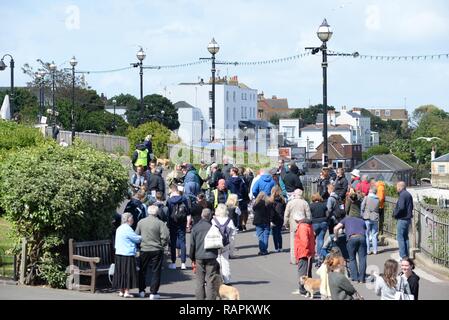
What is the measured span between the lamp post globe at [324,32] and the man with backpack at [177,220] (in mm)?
6599

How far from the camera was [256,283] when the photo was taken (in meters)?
17.1

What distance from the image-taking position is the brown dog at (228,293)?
1379cm

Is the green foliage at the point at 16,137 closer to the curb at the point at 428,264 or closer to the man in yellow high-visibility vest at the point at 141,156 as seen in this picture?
the man in yellow high-visibility vest at the point at 141,156

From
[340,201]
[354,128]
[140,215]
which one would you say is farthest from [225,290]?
[354,128]

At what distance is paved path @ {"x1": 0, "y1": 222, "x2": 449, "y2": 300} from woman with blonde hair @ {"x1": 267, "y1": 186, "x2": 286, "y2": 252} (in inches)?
14.0

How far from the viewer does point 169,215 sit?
18.5 metres

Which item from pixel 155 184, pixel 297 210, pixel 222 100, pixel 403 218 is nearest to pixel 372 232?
pixel 403 218

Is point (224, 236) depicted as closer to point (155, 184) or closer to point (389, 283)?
point (389, 283)

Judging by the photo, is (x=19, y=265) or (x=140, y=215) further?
(x=140, y=215)

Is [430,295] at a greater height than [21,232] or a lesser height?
lesser

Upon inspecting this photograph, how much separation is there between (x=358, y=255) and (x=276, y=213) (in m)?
3.58

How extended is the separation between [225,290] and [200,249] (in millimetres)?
1146

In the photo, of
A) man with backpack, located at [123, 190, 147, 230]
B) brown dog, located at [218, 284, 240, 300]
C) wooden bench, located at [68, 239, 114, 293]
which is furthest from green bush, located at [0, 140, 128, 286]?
brown dog, located at [218, 284, 240, 300]
